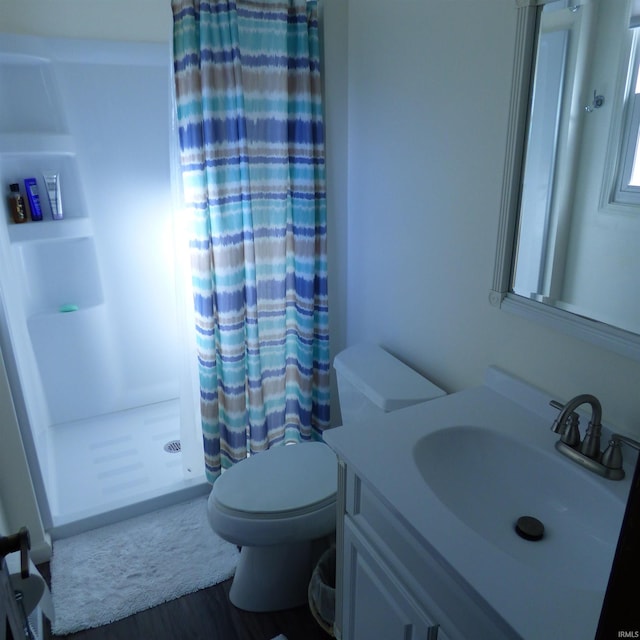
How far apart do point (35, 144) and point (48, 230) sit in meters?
0.40

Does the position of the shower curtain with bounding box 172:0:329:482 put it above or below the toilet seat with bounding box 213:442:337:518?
above

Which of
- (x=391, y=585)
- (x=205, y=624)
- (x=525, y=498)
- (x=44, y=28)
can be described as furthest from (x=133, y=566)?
(x=44, y=28)

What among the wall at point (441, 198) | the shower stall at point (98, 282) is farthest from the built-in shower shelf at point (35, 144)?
Answer: the wall at point (441, 198)

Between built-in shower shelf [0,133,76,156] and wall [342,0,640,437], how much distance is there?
1.39m

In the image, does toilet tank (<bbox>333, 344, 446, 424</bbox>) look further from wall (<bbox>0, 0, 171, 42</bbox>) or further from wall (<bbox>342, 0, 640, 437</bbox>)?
wall (<bbox>0, 0, 171, 42</bbox>)

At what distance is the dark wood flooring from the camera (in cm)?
168

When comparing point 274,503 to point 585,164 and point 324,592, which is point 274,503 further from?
point 585,164

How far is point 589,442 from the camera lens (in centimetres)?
111

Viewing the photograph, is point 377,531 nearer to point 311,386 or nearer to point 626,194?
point 626,194

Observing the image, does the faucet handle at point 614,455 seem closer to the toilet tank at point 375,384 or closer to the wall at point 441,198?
the wall at point 441,198

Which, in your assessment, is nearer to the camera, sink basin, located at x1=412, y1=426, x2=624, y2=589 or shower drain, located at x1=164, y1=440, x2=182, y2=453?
sink basin, located at x1=412, y1=426, x2=624, y2=589

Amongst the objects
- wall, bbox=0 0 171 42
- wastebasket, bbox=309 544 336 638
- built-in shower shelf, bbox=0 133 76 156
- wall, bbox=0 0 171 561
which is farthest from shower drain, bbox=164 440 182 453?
wall, bbox=0 0 171 42

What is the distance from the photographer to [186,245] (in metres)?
1.98

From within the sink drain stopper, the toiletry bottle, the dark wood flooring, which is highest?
the toiletry bottle
